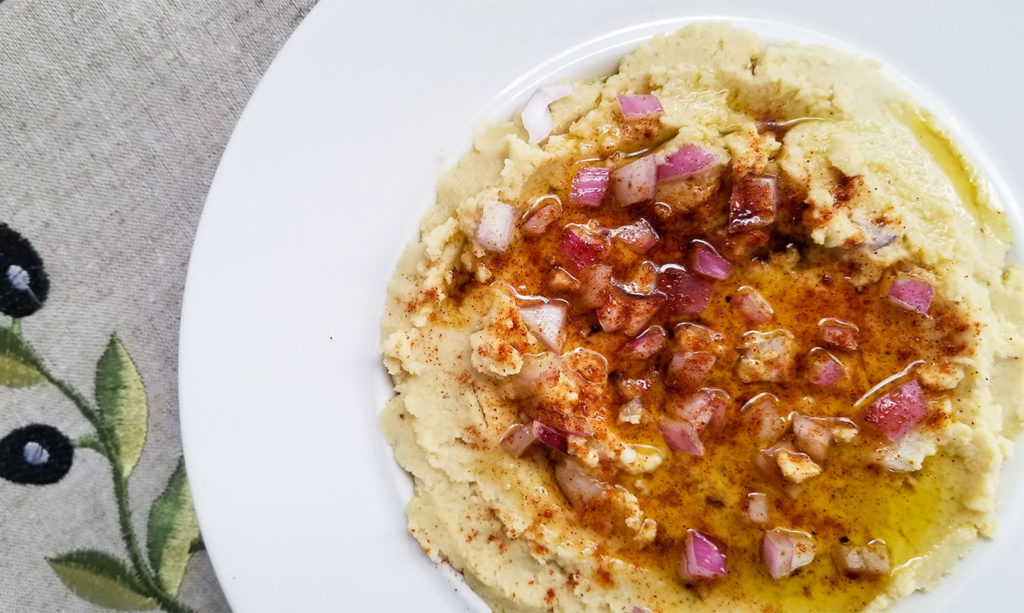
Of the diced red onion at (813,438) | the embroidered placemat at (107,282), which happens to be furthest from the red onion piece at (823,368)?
the embroidered placemat at (107,282)

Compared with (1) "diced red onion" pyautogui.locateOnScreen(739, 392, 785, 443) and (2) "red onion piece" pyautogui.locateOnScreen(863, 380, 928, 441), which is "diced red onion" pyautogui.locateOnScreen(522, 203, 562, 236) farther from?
(2) "red onion piece" pyautogui.locateOnScreen(863, 380, 928, 441)

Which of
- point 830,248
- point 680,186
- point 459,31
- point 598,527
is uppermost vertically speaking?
point 459,31

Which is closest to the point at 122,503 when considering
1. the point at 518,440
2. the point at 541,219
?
the point at 518,440

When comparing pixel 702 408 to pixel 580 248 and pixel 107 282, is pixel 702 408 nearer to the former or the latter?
pixel 580 248

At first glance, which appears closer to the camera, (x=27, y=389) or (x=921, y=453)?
(x=921, y=453)

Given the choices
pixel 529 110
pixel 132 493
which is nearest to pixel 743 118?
pixel 529 110

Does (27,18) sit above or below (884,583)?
above

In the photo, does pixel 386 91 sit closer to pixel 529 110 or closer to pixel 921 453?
pixel 529 110
